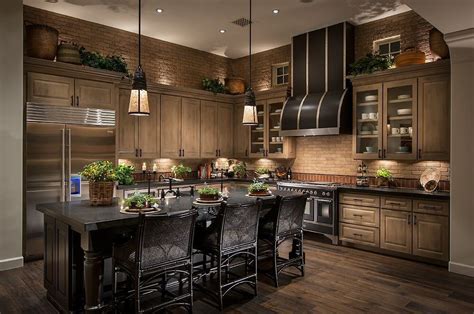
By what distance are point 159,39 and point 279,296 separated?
5547 millimetres

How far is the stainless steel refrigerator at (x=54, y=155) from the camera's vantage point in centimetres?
501

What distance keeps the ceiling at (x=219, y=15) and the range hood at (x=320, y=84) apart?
0.25 meters

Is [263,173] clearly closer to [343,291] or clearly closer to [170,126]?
→ [170,126]

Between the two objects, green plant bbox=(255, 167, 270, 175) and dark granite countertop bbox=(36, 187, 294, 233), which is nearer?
dark granite countertop bbox=(36, 187, 294, 233)

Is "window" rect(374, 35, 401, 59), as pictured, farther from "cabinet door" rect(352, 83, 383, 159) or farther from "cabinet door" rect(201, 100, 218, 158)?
"cabinet door" rect(201, 100, 218, 158)

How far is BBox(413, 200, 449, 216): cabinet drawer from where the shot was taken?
4.75 metres

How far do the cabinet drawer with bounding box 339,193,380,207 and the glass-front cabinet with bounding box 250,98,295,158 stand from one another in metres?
1.65

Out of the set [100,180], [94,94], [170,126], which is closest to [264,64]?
[170,126]

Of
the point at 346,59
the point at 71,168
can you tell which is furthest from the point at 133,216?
the point at 346,59

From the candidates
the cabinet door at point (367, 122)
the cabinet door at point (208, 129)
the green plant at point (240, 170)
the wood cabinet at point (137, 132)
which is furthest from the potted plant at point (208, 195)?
the green plant at point (240, 170)

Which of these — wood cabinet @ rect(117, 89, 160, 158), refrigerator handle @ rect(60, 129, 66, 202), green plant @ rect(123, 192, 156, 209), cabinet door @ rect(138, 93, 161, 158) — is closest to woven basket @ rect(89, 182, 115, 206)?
green plant @ rect(123, 192, 156, 209)

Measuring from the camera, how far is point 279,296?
151 inches

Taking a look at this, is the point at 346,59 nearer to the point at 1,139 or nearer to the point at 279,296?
the point at 279,296

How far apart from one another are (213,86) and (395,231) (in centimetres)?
454
